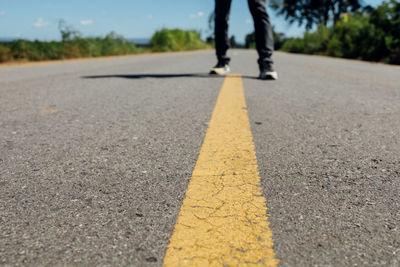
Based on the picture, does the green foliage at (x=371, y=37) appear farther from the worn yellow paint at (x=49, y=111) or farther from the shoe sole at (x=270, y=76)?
the worn yellow paint at (x=49, y=111)

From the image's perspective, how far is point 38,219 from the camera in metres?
0.99

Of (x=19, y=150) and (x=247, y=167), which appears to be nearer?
(x=247, y=167)

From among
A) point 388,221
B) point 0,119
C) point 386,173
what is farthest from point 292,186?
point 0,119

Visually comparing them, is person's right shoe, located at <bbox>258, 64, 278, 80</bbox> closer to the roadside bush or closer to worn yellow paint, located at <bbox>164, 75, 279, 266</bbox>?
worn yellow paint, located at <bbox>164, 75, 279, 266</bbox>

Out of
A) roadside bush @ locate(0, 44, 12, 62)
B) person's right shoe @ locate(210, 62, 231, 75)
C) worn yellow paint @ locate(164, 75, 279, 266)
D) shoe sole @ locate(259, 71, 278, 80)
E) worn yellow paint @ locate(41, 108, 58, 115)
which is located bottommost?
worn yellow paint @ locate(164, 75, 279, 266)

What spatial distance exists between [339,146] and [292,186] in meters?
0.62

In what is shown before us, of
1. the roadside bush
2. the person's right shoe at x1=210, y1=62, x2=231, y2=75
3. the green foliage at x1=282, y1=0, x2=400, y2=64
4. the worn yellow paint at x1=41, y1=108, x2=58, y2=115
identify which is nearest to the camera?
the worn yellow paint at x1=41, y1=108, x2=58, y2=115

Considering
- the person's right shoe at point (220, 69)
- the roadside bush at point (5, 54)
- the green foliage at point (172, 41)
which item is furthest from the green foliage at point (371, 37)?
the green foliage at point (172, 41)

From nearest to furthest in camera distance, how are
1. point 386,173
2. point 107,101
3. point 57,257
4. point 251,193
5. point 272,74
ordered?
point 57,257, point 251,193, point 386,173, point 107,101, point 272,74

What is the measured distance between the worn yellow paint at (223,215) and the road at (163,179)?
0.10 ft

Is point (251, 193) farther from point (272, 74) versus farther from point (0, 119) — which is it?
point (272, 74)

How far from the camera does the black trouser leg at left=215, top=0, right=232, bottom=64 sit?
15.0 feet

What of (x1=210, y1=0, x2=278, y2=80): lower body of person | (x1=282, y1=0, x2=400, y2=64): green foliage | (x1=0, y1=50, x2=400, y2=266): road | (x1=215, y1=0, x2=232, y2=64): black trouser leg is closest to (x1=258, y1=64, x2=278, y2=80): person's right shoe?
(x1=210, y1=0, x2=278, y2=80): lower body of person

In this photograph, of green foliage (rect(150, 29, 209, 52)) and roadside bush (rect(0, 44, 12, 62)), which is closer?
roadside bush (rect(0, 44, 12, 62))
